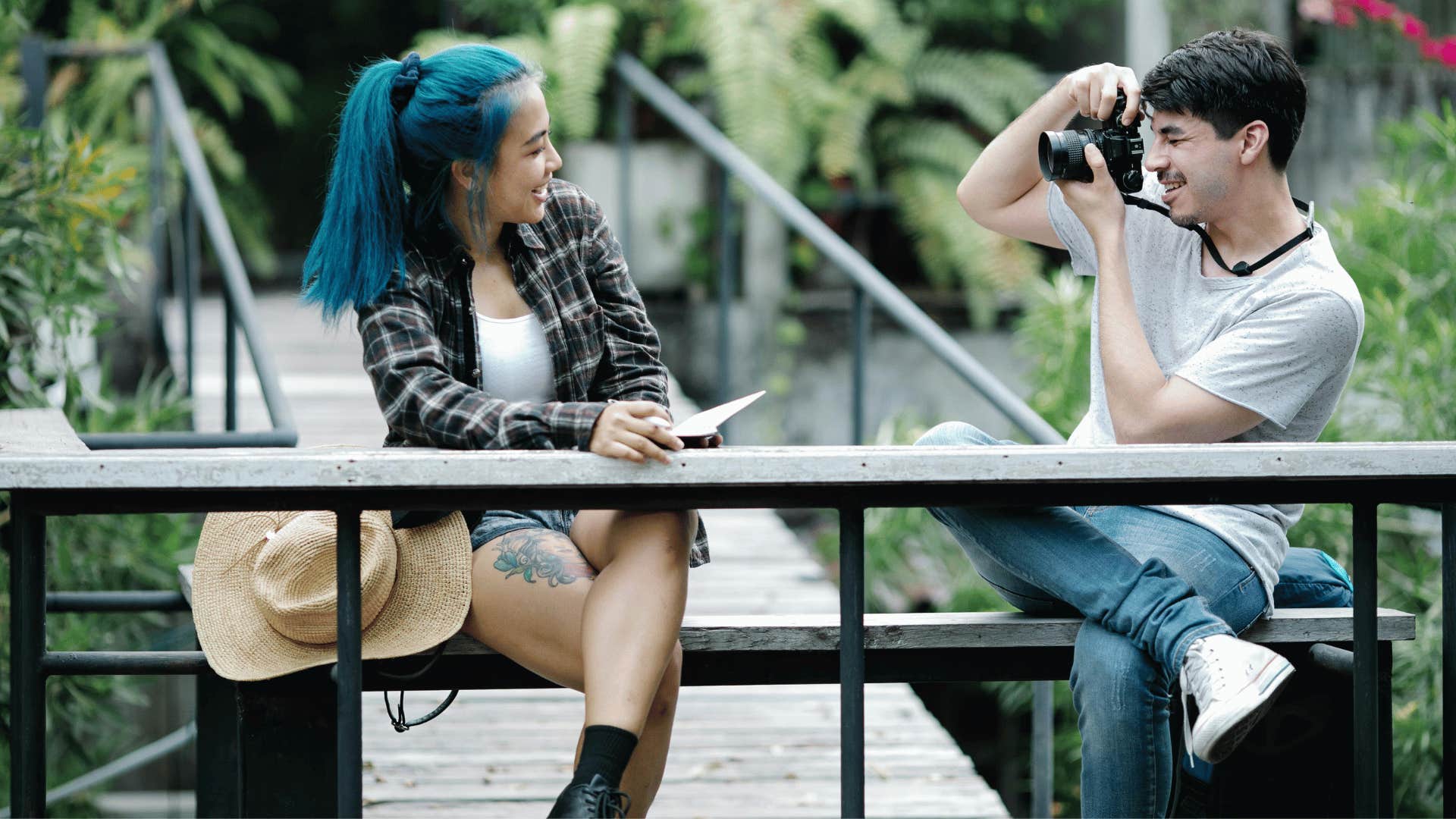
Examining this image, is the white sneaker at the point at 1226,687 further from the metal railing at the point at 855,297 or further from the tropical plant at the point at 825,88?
the tropical plant at the point at 825,88

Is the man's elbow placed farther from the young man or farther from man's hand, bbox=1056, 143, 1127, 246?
man's hand, bbox=1056, 143, 1127, 246

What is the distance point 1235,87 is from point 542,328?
3.40 ft

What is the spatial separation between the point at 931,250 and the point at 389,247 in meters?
4.29

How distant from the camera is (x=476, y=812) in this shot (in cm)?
289

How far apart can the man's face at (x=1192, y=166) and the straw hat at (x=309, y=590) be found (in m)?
1.11

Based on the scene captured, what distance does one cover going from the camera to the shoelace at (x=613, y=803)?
1817 mm

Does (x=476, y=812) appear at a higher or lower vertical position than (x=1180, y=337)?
lower

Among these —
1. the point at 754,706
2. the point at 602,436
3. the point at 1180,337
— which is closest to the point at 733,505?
the point at 602,436

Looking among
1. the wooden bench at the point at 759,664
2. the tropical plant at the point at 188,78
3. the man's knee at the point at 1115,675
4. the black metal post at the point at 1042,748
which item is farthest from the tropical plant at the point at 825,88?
the man's knee at the point at 1115,675

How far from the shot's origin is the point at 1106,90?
2264 millimetres

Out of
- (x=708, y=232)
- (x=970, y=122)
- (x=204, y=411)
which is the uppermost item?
(x=970, y=122)

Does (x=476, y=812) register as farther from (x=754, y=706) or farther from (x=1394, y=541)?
(x=1394, y=541)

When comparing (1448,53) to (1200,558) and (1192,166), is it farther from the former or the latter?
(1200,558)

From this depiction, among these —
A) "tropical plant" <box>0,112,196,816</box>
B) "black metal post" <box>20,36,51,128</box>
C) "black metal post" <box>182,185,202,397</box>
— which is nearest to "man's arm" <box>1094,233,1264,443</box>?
"tropical plant" <box>0,112,196,816</box>
